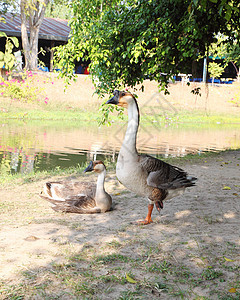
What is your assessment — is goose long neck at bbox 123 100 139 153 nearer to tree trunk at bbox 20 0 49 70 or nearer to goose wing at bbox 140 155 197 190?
goose wing at bbox 140 155 197 190

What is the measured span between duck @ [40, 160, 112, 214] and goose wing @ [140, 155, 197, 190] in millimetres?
1285

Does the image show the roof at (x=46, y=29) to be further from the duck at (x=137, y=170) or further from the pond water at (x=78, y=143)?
the duck at (x=137, y=170)

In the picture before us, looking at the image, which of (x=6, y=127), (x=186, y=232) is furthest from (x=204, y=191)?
(x=6, y=127)

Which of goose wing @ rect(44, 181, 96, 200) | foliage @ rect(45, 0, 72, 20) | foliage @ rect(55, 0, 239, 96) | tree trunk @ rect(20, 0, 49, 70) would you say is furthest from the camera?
tree trunk @ rect(20, 0, 49, 70)

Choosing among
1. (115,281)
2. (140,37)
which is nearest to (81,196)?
(115,281)

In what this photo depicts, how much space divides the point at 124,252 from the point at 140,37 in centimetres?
642

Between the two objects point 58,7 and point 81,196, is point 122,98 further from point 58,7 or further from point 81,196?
point 58,7

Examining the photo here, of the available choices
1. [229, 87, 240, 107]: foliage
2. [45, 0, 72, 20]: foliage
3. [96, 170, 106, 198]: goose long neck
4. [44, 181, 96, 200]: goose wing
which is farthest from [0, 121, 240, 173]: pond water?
[229, 87, 240, 107]: foliage

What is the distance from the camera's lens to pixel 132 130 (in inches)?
196

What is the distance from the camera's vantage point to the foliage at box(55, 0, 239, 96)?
8.65m

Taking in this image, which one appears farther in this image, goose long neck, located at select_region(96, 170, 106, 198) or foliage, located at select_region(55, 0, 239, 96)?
foliage, located at select_region(55, 0, 239, 96)

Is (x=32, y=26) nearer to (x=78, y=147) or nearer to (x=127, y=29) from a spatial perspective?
(x=78, y=147)

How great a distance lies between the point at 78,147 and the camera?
1464 cm

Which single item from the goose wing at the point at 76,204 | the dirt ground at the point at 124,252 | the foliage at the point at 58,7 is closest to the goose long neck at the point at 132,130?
the dirt ground at the point at 124,252
